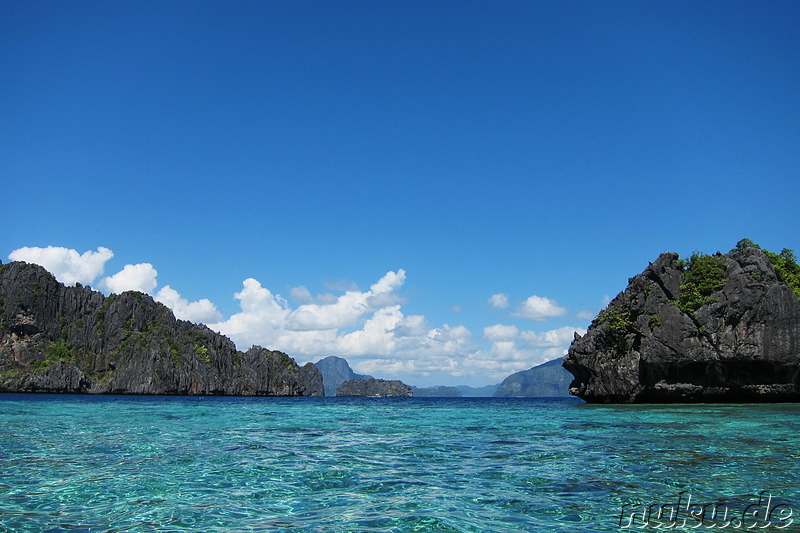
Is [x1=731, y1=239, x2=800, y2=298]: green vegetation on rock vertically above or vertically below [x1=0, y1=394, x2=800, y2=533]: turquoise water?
above

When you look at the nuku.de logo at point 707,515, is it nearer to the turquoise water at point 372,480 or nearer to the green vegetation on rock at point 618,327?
the turquoise water at point 372,480

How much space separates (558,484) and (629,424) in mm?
23388

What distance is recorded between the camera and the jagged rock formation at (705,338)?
61.1 metres

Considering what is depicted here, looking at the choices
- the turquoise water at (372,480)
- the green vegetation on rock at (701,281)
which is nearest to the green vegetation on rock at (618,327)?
the green vegetation on rock at (701,281)

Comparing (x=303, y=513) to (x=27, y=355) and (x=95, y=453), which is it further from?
(x=27, y=355)

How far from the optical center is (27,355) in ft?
591

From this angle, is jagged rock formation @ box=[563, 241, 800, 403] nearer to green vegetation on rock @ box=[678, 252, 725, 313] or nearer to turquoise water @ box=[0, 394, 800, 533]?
green vegetation on rock @ box=[678, 252, 725, 313]

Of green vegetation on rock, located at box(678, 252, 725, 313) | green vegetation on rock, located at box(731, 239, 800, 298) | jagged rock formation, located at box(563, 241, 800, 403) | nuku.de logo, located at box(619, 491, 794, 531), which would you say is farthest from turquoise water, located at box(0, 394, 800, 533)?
green vegetation on rock, located at box(731, 239, 800, 298)

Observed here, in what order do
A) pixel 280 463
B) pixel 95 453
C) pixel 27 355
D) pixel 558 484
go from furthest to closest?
pixel 27 355, pixel 95 453, pixel 280 463, pixel 558 484

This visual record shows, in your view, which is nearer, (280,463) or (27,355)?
(280,463)

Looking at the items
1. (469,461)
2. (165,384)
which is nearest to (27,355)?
(165,384)

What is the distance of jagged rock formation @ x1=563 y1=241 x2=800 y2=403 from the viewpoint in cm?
6112

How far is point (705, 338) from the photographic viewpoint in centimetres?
6334

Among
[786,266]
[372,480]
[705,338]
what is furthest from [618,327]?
[372,480]
